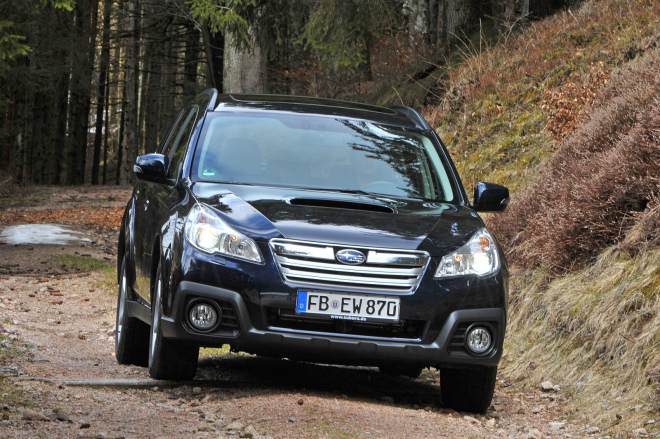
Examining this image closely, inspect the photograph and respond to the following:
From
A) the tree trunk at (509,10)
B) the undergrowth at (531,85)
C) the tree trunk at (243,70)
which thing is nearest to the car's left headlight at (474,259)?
the undergrowth at (531,85)

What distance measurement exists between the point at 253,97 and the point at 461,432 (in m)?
3.19

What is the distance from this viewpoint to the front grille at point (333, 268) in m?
4.64

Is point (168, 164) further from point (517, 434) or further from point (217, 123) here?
point (517, 434)

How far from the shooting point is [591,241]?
293 inches

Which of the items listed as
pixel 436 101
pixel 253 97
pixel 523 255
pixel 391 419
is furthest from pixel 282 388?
pixel 436 101

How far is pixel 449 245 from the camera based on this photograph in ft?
16.1

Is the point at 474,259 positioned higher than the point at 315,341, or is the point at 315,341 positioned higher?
the point at 474,259

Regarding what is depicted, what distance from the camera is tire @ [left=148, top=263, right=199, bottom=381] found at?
508 cm

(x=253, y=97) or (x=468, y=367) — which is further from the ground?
(x=253, y=97)

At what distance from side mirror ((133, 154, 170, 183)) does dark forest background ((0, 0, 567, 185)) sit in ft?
26.7

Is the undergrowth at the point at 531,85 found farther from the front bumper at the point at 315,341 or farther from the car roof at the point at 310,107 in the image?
the front bumper at the point at 315,341

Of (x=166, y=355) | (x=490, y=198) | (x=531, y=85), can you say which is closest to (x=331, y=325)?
(x=166, y=355)

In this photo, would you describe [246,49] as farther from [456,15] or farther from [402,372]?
[402,372]

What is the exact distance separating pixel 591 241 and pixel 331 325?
3.57 metres
